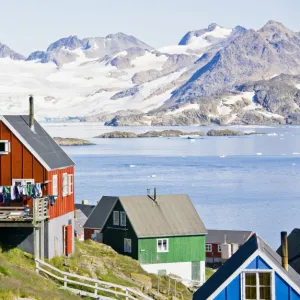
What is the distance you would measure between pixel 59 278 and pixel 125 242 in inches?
526

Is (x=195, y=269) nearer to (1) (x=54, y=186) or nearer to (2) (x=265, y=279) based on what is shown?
(1) (x=54, y=186)

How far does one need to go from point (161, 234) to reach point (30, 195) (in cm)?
1093

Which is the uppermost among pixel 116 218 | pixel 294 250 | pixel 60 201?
pixel 60 201

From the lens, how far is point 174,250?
36844 mm

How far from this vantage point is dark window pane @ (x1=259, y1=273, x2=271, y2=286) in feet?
61.5

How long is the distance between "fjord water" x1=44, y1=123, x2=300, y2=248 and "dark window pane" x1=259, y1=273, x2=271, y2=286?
35500 millimetres

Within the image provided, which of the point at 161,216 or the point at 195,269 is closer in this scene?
the point at 161,216

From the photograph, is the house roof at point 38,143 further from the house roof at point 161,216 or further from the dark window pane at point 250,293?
the dark window pane at point 250,293

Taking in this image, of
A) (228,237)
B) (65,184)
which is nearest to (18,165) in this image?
(65,184)

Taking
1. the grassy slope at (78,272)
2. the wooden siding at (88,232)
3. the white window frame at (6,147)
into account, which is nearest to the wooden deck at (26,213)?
the grassy slope at (78,272)

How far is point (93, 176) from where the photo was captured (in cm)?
11906

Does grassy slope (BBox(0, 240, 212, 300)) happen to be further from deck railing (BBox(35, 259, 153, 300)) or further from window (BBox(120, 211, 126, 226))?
window (BBox(120, 211, 126, 226))

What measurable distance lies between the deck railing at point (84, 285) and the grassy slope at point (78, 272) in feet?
0.97

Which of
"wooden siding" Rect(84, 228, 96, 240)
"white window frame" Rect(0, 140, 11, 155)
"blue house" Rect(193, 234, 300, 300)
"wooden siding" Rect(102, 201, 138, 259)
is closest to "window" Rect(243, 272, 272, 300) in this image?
"blue house" Rect(193, 234, 300, 300)
